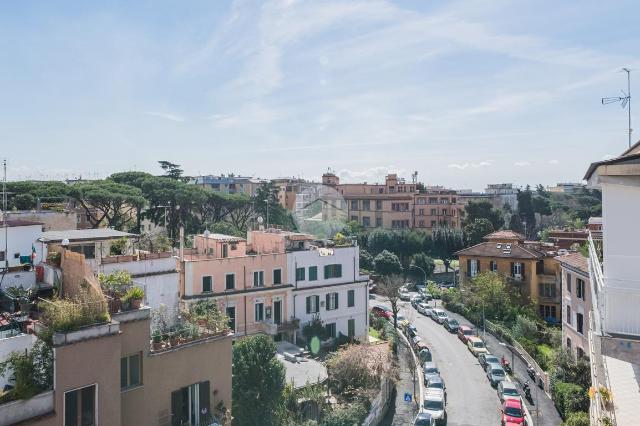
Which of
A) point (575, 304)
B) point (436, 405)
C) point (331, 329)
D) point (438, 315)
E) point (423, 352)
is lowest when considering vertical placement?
point (436, 405)

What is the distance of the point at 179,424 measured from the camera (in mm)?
12625

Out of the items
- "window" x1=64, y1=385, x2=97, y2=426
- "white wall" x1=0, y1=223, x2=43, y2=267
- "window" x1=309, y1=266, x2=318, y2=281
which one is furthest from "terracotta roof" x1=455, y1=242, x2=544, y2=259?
"window" x1=64, y1=385, x2=97, y2=426

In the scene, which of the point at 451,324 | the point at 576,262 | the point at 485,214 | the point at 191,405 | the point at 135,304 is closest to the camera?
the point at 135,304

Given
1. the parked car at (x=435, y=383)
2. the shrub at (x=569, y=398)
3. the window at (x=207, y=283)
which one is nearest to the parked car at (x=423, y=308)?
the parked car at (x=435, y=383)

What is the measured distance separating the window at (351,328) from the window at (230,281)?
815 centimetres

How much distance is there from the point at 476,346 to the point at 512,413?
401 inches

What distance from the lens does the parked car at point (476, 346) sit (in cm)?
3272

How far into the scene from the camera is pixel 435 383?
87.2ft

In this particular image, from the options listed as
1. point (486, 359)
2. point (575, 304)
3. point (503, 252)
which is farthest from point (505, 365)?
point (503, 252)

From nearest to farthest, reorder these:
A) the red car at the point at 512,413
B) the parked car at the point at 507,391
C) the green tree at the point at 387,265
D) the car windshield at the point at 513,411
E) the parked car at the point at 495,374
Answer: the red car at the point at 512,413 → the car windshield at the point at 513,411 → the parked car at the point at 507,391 → the parked car at the point at 495,374 → the green tree at the point at 387,265

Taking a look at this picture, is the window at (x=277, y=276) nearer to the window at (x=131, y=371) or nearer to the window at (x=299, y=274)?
the window at (x=299, y=274)

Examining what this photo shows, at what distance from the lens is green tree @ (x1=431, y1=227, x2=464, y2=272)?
62.2m

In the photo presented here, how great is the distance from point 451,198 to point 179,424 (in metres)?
67.9

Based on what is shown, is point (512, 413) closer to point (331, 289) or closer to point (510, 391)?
point (510, 391)
